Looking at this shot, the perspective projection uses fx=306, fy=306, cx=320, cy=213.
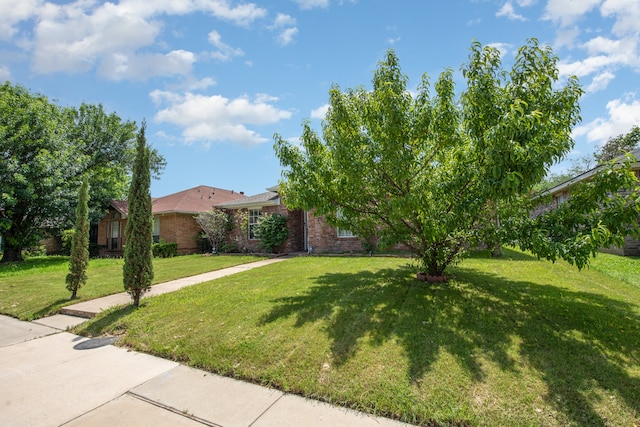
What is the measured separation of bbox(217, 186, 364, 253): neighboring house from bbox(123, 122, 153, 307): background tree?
8.91 metres

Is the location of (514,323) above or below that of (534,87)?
below

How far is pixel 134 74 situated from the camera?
11.0 metres

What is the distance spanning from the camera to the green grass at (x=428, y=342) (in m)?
2.85

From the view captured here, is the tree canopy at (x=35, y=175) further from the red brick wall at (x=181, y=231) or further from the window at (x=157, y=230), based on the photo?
the red brick wall at (x=181, y=231)

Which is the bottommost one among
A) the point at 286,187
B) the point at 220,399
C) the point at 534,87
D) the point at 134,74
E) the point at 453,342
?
the point at 220,399

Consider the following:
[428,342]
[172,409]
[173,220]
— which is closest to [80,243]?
[172,409]

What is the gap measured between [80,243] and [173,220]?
12846mm

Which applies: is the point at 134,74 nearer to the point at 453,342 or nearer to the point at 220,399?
the point at 220,399

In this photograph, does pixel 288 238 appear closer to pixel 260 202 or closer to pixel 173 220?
pixel 260 202

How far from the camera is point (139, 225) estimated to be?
6414 millimetres

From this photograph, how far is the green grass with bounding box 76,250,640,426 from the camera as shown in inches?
112

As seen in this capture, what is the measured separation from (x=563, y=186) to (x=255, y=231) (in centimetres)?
1527

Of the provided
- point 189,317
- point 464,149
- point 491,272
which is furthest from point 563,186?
point 189,317

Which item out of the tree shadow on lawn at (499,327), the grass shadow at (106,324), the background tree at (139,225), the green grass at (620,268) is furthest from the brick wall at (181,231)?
the green grass at (620,268)
